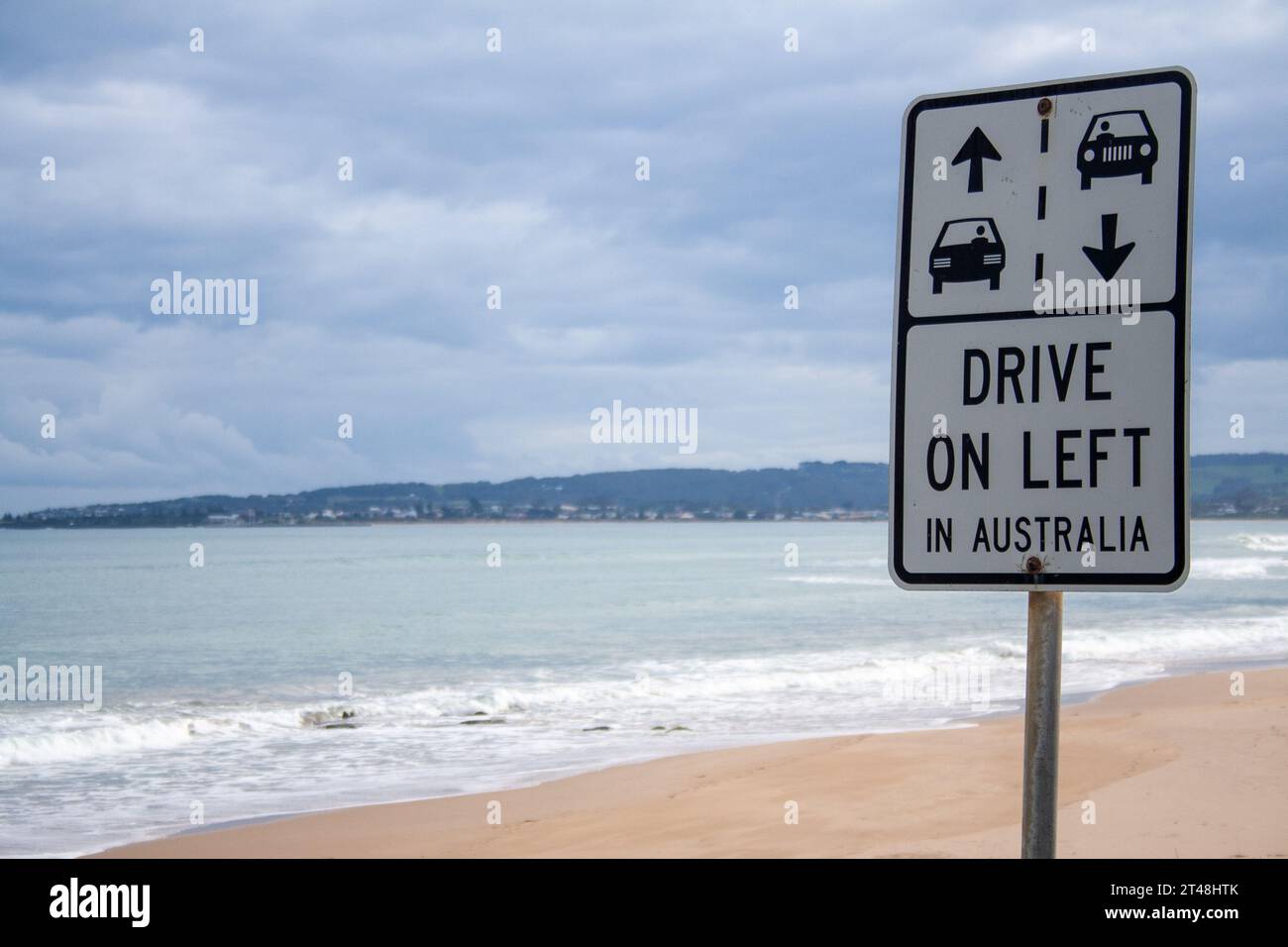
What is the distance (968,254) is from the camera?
1.98 meters

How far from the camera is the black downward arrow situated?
1.91 meters

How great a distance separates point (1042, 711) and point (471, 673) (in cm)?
2505

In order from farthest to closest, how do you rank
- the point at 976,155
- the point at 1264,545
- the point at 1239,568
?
the point at 1264,545 → the point at 1239,568 → the point at 976,155

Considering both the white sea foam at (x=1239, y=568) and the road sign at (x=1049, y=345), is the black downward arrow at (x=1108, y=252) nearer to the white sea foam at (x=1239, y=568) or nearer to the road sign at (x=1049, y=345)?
the road sign at (x=1049, y=345)

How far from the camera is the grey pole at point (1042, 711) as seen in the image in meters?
1.91

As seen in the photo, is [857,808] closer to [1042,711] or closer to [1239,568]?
[1042,711]

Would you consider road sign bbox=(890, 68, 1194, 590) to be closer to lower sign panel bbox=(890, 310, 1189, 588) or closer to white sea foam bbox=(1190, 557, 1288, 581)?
lower sign panel bbox=(890, 310, 1189, 588)

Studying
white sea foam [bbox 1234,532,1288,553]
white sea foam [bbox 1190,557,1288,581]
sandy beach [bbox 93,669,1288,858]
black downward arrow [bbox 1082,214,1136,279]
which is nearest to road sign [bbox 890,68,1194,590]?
black downward arrow [bbox 1082,214,1136,279]

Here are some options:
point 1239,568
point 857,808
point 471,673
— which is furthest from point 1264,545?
point 857,808

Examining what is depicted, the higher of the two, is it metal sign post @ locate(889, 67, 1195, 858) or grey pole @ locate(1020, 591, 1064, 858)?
metal sign post @ locate(889, 67, 1195, 858)

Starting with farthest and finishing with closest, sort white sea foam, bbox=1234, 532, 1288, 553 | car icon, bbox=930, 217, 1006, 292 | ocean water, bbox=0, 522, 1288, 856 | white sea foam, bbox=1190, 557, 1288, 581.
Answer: white sea foam, bbox=1234, 532, 1288, 553
white sea foam, bbox=1190, 557, 1288, 581
ocean water, bbox=0, 522, 1288, 856
car icon, bbox=930, 217, 1006, 292

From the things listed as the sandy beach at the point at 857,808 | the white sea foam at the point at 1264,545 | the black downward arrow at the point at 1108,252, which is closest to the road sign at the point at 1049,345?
the black downward arrow at the point at 1108,252
